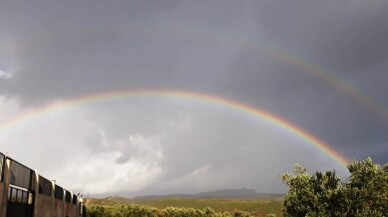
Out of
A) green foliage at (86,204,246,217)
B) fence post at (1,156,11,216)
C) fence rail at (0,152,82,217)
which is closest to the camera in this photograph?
fence post at (1,156,11,216)

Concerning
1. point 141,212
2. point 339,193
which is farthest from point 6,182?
point 141,212

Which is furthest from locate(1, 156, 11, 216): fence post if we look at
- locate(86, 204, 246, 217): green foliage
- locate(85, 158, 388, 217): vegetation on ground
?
locate(86, 204, 246, 217): green foliage

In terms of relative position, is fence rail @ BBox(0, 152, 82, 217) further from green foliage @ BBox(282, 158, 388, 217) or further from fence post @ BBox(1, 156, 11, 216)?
green foliage @ BBox(282, 158, 388, 217)

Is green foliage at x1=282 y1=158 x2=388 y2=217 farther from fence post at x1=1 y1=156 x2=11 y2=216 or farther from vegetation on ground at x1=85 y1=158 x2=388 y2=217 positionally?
fence post at x1=1 y1=156 x2=11 y2=216

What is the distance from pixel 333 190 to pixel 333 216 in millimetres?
2716

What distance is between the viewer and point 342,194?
40.1 metres

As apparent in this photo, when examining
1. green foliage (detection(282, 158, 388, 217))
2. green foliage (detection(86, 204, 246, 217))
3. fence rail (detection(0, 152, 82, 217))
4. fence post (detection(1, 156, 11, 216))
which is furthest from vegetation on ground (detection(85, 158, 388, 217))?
green foliage (detection(86, 204, 246, 217))

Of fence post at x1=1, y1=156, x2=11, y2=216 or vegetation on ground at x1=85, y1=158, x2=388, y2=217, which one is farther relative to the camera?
vegetation on ground at x1=85, y1=158, x2=388, y2=217

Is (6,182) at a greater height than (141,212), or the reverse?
(141,212)

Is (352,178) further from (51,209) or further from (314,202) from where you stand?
(51,209)

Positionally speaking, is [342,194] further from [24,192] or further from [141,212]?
[141,212]

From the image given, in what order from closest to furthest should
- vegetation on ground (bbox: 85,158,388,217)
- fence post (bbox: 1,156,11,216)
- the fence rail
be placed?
fence post (bbox: 1,156,11,216), the fence rail, vegetation on ground (bbox: 85,158,388,217)

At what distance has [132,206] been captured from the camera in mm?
118312

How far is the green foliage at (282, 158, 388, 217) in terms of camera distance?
3909 cm
